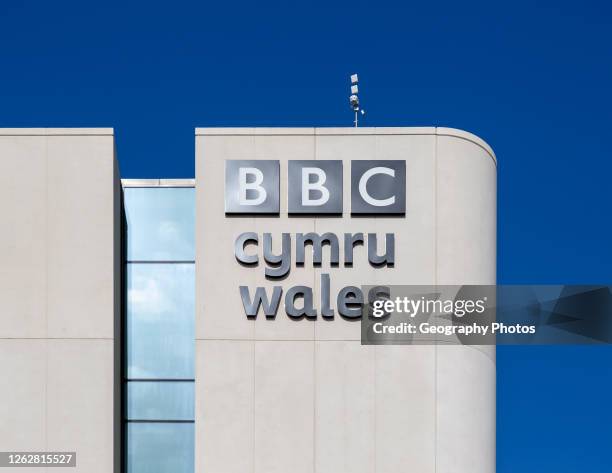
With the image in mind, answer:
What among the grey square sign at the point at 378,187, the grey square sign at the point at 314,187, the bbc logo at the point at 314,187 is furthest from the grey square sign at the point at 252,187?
the grey square sign at the point at 378,187

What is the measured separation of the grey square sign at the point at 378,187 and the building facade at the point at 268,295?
0.04 m

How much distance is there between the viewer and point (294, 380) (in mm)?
19359

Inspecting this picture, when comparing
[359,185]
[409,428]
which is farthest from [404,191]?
[409,428]

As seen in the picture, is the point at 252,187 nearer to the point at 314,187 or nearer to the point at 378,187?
the point at 314,187

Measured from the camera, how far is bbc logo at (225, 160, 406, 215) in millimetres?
19750

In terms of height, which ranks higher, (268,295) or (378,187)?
(378,187)

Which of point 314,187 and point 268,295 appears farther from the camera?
point 314,187

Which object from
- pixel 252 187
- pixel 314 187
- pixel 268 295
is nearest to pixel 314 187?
pixel 314 187

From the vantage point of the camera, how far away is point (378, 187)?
65.0 ft

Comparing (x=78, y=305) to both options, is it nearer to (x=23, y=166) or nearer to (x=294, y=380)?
(x=23, y=166)

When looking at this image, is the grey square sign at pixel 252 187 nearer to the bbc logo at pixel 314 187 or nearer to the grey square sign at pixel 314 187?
the bbc logo at pixel 314 187

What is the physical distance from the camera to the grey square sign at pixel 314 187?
19766 millimetres

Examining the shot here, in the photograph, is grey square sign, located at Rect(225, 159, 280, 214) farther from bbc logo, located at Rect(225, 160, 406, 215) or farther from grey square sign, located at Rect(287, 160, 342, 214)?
grey square sign, located at Rect(287, 160, 342, 214)

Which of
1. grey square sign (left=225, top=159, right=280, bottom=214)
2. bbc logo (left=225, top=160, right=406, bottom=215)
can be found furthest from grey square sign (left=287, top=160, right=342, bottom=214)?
grey square sign (left=225, top=159, right=280, bottom=214)
